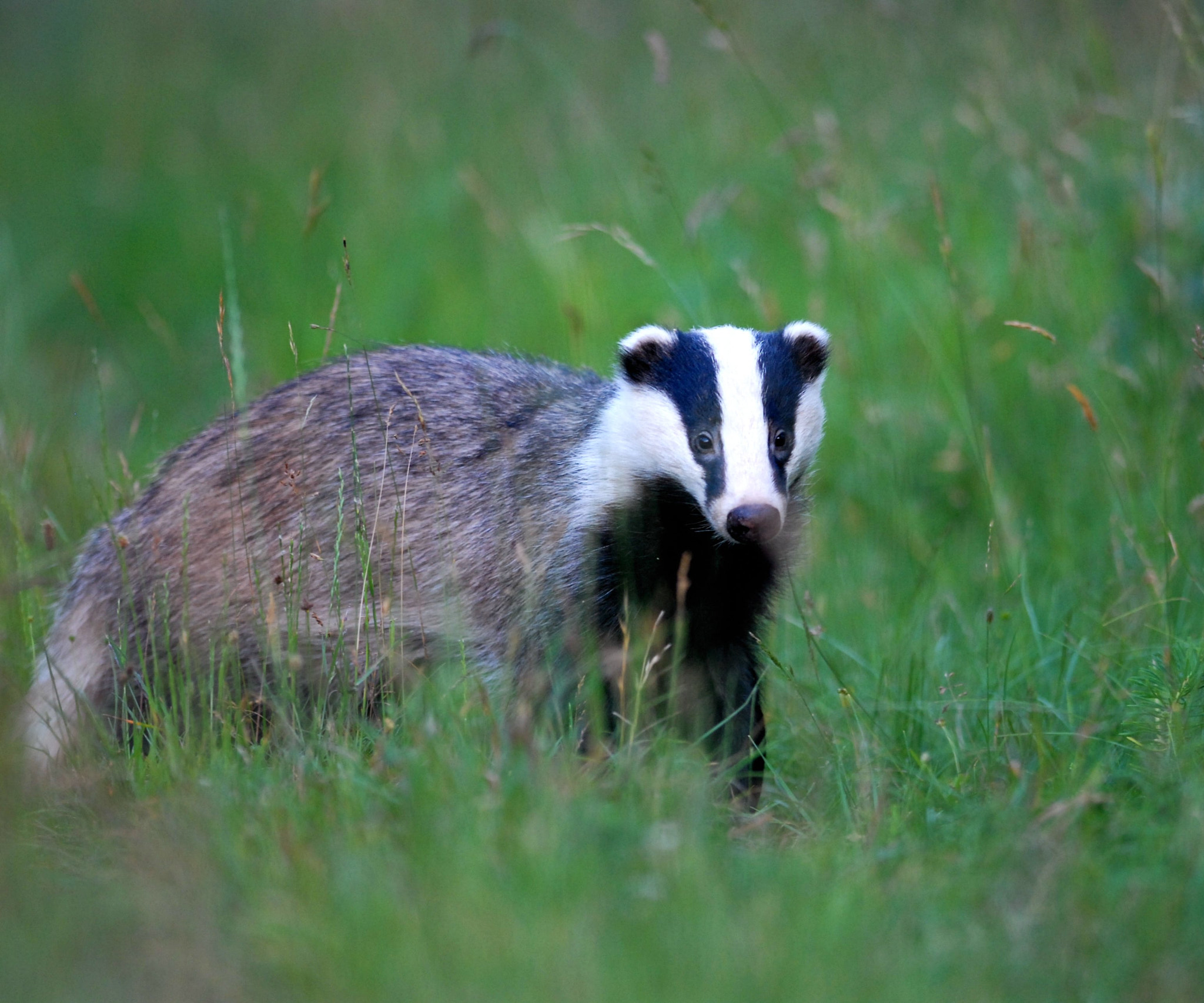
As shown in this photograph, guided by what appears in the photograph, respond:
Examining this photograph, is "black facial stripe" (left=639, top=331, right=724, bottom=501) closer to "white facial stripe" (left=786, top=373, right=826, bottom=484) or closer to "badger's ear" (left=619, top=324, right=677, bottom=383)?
"badger's ear" (left=619, top=324, right=677, bottom=383)

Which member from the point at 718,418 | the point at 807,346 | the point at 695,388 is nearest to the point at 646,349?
the point at 695,388

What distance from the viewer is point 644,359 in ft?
10.3

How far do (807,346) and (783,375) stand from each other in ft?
0.60

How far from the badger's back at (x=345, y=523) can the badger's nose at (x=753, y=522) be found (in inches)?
23.2

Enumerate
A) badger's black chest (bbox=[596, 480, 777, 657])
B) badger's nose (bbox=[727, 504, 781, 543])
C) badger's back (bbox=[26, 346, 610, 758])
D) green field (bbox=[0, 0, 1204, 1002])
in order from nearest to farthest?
green field (bbox=[0, 0, 1204, 1002])
badger's nose (bbox=[727, 504, 781, 543])
badger's black chest (bbox=[596, 480, 777, 657])
badger's back (bbox=[26, 346, 610, 758])

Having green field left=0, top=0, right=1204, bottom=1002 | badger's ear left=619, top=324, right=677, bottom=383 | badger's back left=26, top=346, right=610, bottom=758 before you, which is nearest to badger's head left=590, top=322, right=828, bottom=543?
badger's ear left=619, top=324, right=677, bottom=383

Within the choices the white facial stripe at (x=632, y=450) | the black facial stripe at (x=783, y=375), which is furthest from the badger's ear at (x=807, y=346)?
the white facial stripe at (x=632, y=450)

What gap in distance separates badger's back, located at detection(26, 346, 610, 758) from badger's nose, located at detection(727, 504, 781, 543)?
590mm

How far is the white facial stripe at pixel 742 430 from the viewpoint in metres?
2.77

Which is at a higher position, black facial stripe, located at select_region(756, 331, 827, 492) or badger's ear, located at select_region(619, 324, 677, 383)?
badger's ear, located at select_region(619, 324, 677, 383)

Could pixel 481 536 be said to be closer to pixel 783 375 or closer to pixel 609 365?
pixel 783 375

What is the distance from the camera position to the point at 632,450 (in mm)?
3125

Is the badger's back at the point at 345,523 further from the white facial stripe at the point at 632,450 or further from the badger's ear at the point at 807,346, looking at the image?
the badger's ear at the point at 807,346

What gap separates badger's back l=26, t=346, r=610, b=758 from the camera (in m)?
3.22
